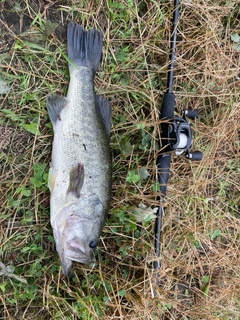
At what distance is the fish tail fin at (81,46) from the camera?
2717 millimetres

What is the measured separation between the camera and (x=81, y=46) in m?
2.72

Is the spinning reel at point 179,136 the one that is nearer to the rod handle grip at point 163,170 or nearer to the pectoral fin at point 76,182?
the rod handle grip at point 163,170

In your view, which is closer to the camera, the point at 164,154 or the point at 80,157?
the point at 80,157

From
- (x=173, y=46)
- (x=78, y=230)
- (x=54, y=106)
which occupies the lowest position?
(x=78, y=230)

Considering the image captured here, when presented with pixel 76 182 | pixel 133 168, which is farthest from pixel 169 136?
pixel 76 182

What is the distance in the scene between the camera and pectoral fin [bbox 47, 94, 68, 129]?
265cm

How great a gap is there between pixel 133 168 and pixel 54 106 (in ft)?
2.88

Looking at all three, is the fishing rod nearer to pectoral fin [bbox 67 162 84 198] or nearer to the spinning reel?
the spinning reel

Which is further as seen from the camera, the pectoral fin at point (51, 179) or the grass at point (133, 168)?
the grass at point (133, 168)

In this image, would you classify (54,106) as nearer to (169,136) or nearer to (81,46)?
(81,46)

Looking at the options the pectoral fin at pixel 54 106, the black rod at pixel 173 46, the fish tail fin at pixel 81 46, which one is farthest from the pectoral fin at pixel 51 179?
the black rod at pixel 173 46

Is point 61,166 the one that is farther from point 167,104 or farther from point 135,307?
point 135,307

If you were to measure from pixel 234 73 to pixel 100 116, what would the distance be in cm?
152

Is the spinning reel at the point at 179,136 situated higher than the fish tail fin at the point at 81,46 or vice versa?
the fish tail fin at the point at 81,46
